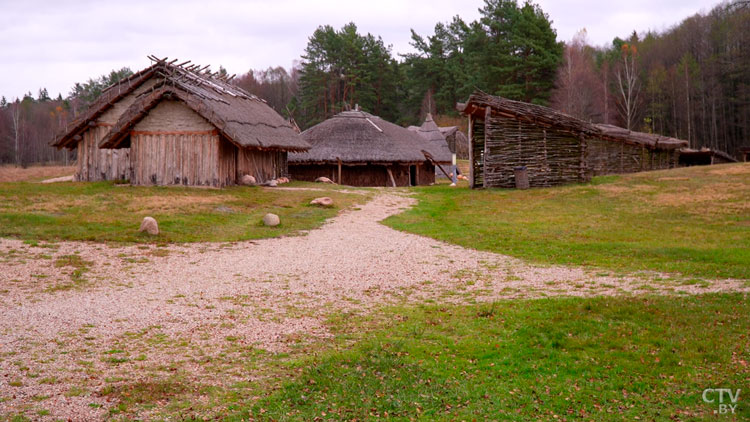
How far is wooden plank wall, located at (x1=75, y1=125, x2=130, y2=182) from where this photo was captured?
31.4 metres

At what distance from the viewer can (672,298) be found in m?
9.95

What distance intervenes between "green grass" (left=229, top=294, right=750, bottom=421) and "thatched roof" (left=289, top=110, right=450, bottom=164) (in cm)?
2937

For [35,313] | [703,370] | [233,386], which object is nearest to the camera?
[233,386]

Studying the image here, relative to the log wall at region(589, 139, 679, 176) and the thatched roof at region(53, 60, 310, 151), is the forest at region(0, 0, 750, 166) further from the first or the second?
the thatched roof at region(53, 60, 310, 151)

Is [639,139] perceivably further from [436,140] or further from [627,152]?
[436,140]

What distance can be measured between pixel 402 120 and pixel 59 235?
65215 millimetres

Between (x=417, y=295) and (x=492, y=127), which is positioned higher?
(x=492, y=127)

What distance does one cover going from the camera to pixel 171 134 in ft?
90.1

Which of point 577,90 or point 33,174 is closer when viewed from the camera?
point 33,174

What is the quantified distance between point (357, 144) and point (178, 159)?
14443 mm

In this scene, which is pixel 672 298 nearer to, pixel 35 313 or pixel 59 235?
pixel 35 313

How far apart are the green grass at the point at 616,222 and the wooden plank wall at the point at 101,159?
52.4 ft

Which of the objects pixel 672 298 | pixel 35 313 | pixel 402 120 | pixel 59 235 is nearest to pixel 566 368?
pixel 672 298

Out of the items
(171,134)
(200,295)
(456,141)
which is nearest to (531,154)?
(171,134)
